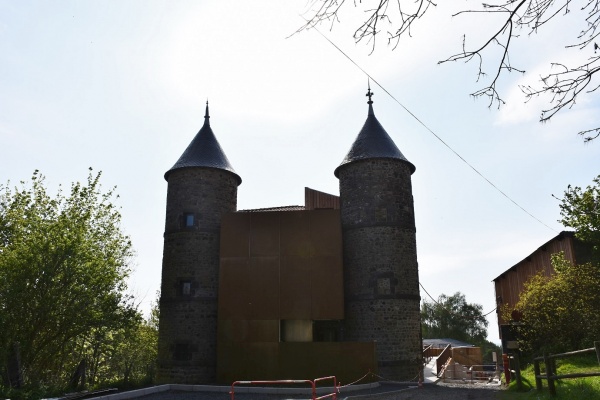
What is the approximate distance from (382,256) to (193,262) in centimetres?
788

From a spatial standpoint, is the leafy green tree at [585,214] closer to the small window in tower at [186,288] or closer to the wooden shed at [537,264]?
the wooden shed at [537,264]

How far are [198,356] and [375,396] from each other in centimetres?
872

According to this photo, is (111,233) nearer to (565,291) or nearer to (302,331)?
(302,331)

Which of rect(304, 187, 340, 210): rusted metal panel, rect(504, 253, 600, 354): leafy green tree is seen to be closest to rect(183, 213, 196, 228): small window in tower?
rect(304, 187, 340, 210): rusted metal panel

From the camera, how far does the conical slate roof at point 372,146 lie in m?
20.7

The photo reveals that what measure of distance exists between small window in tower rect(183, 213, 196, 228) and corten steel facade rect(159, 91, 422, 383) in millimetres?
58

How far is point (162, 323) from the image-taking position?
803 inches

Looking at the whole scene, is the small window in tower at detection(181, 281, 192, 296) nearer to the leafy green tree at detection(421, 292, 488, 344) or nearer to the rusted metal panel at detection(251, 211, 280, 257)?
the rusted metal panel at detection(251, 211, 280, 257)

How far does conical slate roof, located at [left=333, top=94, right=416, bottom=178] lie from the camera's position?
814 inches

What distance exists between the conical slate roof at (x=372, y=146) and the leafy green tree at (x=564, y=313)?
7368 mm

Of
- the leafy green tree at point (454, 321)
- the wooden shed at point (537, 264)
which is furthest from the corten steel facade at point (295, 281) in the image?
the leafy green tree at point (454, 321)

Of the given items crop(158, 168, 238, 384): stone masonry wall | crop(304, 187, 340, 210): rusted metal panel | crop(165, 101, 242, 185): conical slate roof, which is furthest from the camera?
crop(304, 187, 340, 210): rusted metal panel

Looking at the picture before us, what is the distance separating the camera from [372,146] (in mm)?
21016

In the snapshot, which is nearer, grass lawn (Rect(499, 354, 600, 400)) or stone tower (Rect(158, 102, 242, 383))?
grass lawn (Rect(499, 354, 600, 400))
